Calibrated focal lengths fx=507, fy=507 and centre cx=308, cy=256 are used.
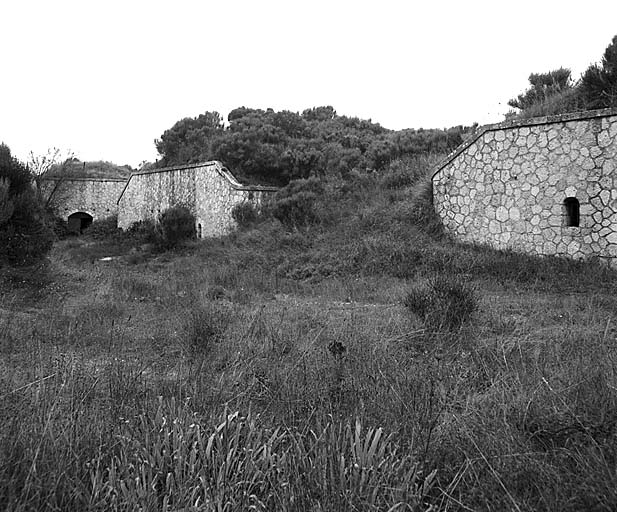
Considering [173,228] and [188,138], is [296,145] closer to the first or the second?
[173,228]

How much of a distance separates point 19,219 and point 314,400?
8.85 metres

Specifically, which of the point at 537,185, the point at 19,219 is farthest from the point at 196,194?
the point at 537,185

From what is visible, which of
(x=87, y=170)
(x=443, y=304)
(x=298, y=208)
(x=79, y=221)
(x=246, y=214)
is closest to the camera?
(x=443, y=304)

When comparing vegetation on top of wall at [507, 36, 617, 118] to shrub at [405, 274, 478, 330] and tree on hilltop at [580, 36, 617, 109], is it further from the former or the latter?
shrub at [405, 274, 478, 330]

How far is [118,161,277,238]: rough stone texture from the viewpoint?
1734 centimetres

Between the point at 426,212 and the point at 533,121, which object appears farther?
the point at 426,212

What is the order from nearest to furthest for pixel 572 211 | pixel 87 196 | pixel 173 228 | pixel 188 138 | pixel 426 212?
pixel 572 211
pixel 426 212
pixel 173 228
pixel 188 138
pixel 87 196

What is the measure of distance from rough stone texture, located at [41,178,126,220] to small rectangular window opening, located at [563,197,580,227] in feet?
76.2

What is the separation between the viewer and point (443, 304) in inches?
233

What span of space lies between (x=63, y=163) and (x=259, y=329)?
82.7 feet

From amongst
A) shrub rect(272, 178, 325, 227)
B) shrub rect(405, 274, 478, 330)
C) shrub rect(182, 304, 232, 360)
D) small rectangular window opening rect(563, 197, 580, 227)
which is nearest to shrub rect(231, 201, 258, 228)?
shrub rect(272, 178, 325, 227)

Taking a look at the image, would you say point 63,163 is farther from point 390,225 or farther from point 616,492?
point 616,492

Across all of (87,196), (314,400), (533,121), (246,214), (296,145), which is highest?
(296,145)

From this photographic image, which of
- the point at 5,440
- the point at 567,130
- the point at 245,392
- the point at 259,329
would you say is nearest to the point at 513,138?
the point at 567,130
